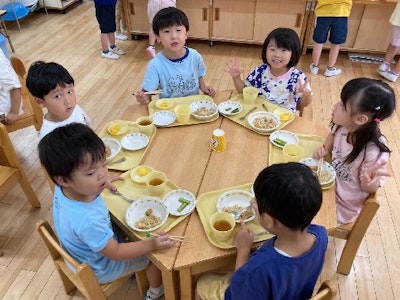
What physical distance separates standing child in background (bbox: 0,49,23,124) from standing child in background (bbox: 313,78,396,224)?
79.0 inches

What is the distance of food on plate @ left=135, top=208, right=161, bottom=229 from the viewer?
134cm

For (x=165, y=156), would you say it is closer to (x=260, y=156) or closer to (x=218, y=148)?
(x=218, y=148)

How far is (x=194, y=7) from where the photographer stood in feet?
13.9

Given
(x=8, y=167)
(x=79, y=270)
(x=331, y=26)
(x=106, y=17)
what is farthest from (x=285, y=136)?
(x=106, y=17)

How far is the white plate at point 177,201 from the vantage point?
138 centimetres

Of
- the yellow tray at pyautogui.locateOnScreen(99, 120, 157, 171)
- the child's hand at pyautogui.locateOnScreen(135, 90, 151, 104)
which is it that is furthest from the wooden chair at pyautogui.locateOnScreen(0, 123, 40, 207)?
the child's hand at pyautogui.locateOnScreen(135, 90, 151, 104)

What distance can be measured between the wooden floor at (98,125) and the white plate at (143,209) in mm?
759

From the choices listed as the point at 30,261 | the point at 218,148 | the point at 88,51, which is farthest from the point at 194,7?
the point at 30,261

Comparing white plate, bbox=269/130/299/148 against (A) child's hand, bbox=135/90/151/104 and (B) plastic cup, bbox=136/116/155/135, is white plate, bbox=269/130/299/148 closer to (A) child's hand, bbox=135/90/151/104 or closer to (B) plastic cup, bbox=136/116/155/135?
(B) plastic cup, bbox=136/116/155/135

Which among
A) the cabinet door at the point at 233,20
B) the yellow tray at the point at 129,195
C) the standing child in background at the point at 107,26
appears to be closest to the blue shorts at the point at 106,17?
the standing child in background at the point at 107,26

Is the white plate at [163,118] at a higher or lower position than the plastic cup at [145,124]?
lower

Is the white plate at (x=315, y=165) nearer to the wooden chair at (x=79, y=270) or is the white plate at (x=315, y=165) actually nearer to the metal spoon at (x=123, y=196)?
the metal spoon at (x=123, y=196)

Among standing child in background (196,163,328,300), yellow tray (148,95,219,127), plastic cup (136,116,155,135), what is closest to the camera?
standing child in background (196,163,328,300)

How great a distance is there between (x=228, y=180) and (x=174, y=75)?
1050mm
